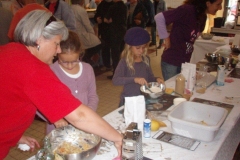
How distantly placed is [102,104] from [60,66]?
184 cm

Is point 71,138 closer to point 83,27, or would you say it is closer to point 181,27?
point 181,27

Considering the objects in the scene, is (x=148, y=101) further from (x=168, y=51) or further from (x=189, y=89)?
(x=168, y=51)

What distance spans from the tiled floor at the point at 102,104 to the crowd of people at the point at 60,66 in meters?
0.96

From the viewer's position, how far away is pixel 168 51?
2.43 meters

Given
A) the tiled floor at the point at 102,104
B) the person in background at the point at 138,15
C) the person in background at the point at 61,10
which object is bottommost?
the tiled floor at the point at 102,104

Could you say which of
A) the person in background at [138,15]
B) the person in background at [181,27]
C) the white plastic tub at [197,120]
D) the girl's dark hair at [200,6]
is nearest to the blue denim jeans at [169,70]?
the person in background at [181,27]

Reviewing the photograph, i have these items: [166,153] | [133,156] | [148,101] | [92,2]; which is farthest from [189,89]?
[92,2]

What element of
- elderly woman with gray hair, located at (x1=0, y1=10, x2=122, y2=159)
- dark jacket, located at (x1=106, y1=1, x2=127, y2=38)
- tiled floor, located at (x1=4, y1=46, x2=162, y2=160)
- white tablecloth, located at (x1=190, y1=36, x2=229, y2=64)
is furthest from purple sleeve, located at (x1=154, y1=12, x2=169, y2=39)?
dark jacket, located at (x1=106, y1=1, x2=127, y2=38)

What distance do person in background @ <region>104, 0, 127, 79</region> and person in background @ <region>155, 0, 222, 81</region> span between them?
6.53ft

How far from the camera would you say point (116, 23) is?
4.31m

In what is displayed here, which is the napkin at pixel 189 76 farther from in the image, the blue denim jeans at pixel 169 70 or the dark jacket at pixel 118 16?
the dark jacket at pixel 118 16

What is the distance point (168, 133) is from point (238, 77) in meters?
1.30

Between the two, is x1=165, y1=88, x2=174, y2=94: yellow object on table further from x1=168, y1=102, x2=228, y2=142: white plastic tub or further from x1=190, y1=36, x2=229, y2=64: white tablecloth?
x1=190, y1=36, x2=229, y2=64: white tablecloth

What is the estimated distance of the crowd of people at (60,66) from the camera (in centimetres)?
91
